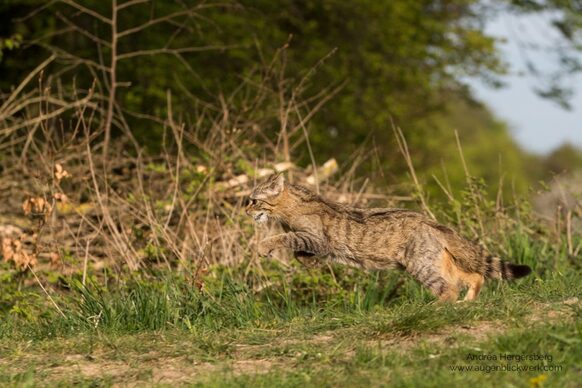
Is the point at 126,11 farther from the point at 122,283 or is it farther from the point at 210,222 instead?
the point at 122,283

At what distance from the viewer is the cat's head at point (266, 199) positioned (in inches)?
397

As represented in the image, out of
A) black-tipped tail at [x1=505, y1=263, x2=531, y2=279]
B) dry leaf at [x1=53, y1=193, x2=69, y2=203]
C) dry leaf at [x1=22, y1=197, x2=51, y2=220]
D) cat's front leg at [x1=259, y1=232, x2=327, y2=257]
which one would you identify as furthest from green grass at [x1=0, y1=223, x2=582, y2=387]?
dry leaf at [x1=53, y1=193, x2=69, y2=203]

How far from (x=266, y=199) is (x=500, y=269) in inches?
94.8

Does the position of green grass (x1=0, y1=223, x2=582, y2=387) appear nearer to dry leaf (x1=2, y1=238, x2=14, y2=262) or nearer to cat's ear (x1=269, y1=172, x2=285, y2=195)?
dry leaf (x1=2, y1=238, x2=14, y2=262)

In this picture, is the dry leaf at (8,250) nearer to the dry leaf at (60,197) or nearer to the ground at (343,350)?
the dry leaf at (60,197)

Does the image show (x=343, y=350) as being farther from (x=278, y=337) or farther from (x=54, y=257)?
(x=54, y=257)

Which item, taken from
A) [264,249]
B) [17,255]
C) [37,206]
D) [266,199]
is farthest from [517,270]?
[17,255]

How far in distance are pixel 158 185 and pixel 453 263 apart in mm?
5238

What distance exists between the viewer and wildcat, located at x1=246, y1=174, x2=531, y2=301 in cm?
936

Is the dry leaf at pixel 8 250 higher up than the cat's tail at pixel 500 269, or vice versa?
the cat's tail at pixel 500 269

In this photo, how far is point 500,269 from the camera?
376 inches

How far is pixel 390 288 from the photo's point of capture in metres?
10.5

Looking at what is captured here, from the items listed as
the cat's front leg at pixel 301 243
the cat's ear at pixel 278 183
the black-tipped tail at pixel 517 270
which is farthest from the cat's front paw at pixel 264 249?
the black-tipped tail at pixel 517 270

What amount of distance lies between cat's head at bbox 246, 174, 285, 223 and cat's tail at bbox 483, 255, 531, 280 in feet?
7.12
